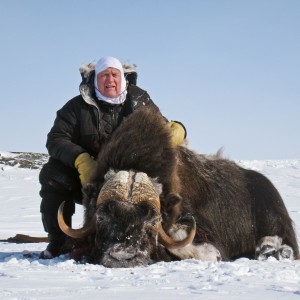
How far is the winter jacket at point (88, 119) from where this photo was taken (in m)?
4.15

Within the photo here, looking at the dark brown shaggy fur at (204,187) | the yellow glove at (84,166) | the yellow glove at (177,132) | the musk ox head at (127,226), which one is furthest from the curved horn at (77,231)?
the yellow glove at (177,132)

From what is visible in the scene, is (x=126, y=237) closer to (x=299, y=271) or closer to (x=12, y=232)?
(x=299, y=271)

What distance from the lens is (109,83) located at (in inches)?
163

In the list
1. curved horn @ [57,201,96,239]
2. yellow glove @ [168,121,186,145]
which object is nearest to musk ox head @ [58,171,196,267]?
curved horn @ [57,201,96,239]

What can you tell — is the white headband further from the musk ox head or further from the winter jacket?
the musk ox head

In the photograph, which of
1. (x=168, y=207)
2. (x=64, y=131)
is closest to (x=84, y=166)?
(x=64, y=131)

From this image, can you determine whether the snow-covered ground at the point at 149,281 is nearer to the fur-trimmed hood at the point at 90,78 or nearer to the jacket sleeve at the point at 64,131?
the jacket sleeve at the point at 64,131

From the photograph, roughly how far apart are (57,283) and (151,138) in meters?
1.62

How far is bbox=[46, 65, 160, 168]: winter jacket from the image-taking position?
13.6 ft

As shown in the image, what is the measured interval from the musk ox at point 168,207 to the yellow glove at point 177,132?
0.33 feet

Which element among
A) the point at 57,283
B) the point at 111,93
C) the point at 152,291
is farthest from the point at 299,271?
the point at 111,93

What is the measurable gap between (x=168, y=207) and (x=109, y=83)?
1.17m

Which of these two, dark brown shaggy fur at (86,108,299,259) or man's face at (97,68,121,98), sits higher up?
man's face at (97,68,121,98)

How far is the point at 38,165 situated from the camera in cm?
1772
